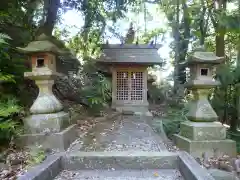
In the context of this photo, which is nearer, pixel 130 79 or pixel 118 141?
pixel 118 141

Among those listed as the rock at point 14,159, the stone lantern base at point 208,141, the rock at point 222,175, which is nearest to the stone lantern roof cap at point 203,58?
the stone lantern base at point 208,141

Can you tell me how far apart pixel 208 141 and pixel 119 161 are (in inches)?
76.3

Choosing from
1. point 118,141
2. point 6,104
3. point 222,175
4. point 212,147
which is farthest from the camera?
point 118,141

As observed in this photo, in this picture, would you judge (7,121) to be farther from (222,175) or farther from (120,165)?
(222,175)

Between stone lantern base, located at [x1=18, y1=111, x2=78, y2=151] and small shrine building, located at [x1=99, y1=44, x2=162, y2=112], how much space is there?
773 cm

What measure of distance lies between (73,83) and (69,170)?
5552 millimetres

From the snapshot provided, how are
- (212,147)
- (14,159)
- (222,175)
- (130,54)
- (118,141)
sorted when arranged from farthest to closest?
(130,54)
(118,141)
(212,147)
(14,159)
(222,175)

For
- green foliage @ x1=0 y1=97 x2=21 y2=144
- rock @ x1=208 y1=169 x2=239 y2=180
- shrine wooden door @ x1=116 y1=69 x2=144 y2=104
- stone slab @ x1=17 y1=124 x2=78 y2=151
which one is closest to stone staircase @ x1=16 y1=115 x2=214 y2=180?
stone slab @ x1=17 y1=124 x2=78 y2=151

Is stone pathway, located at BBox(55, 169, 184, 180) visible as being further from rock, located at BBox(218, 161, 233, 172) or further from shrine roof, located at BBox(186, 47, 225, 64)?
shrine roof, located at BBox(186, 47, 225, 64)

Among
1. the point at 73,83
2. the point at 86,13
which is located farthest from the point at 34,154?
the point at 86,13

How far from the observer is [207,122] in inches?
190

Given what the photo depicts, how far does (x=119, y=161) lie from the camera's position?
173 inches

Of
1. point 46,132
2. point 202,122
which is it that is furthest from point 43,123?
point 202,122

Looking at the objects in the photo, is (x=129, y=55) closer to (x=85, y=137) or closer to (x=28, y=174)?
(x=85, y=137)
